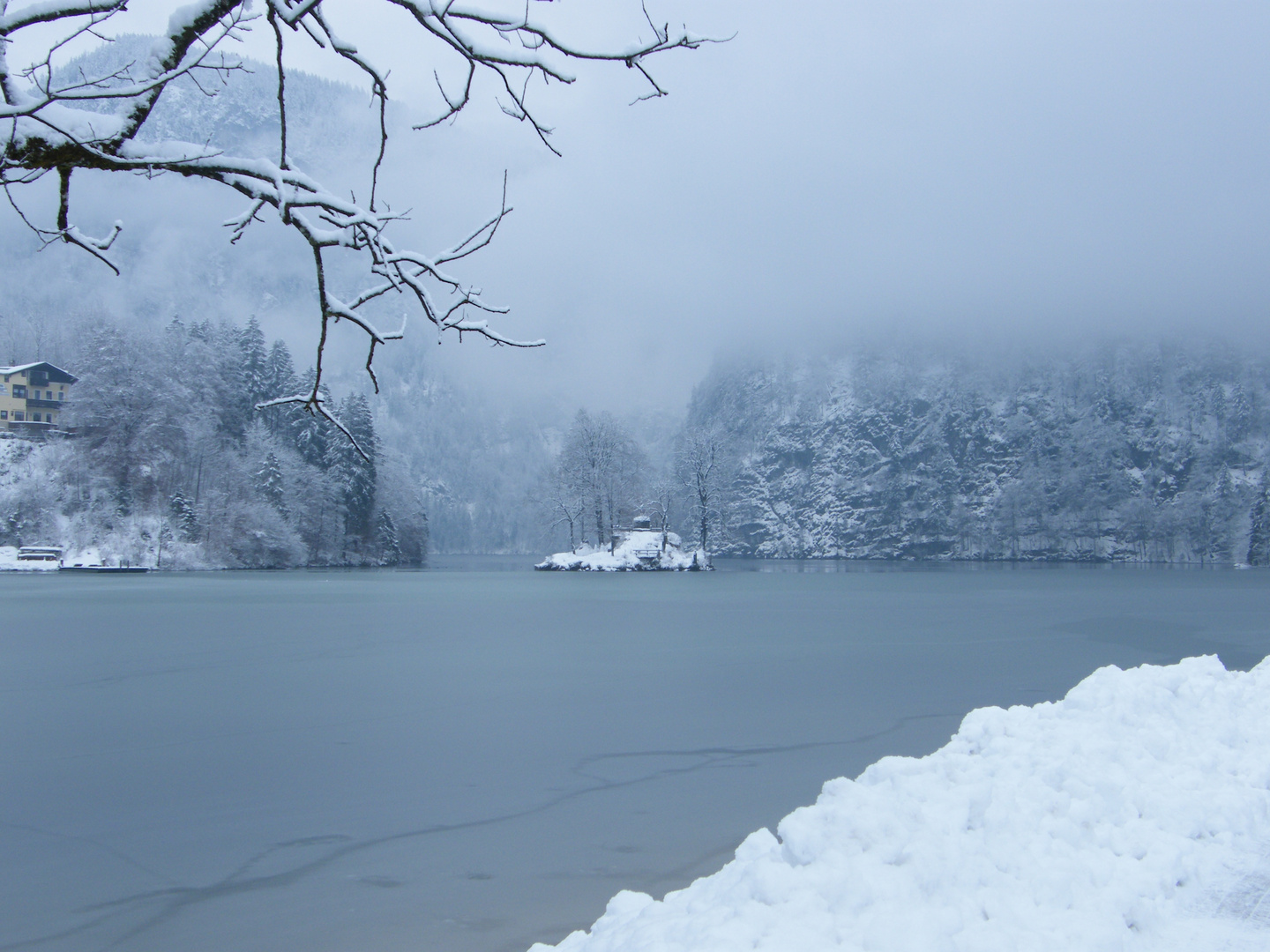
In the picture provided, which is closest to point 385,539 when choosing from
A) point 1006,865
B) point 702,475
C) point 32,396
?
point 702,475

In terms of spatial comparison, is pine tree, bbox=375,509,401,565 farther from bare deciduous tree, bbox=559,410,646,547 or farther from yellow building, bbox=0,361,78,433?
yellow building, bbox=0,361,78,433

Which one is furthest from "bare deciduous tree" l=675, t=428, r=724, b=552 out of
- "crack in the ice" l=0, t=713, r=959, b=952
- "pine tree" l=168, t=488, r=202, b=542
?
"crack in the ice" l=0, t=713, r=959, b=952

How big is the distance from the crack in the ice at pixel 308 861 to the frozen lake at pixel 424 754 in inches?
1.1

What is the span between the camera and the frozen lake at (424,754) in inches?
208

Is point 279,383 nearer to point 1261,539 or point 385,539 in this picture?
point 385,539

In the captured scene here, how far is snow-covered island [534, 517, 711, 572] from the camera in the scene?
69.2m

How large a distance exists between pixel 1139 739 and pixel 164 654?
16.0 meters

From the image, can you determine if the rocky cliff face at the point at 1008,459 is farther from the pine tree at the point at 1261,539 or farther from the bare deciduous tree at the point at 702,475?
the bare deciduous tree at the point at 702,475

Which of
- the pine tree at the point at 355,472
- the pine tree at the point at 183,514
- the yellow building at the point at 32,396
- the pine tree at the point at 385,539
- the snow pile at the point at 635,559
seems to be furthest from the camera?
the pine tree at the point at 385,539

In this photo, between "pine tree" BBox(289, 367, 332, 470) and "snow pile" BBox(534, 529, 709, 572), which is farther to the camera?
"pine tree" BBox(289, 367, 332, 470)

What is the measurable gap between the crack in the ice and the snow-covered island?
196 ft

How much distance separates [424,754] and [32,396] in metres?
76.6

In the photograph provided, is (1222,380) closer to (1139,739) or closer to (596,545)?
(596,545)

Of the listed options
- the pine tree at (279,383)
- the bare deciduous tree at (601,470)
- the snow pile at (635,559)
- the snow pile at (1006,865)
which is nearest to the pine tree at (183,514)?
the pine tree at (279,383)
